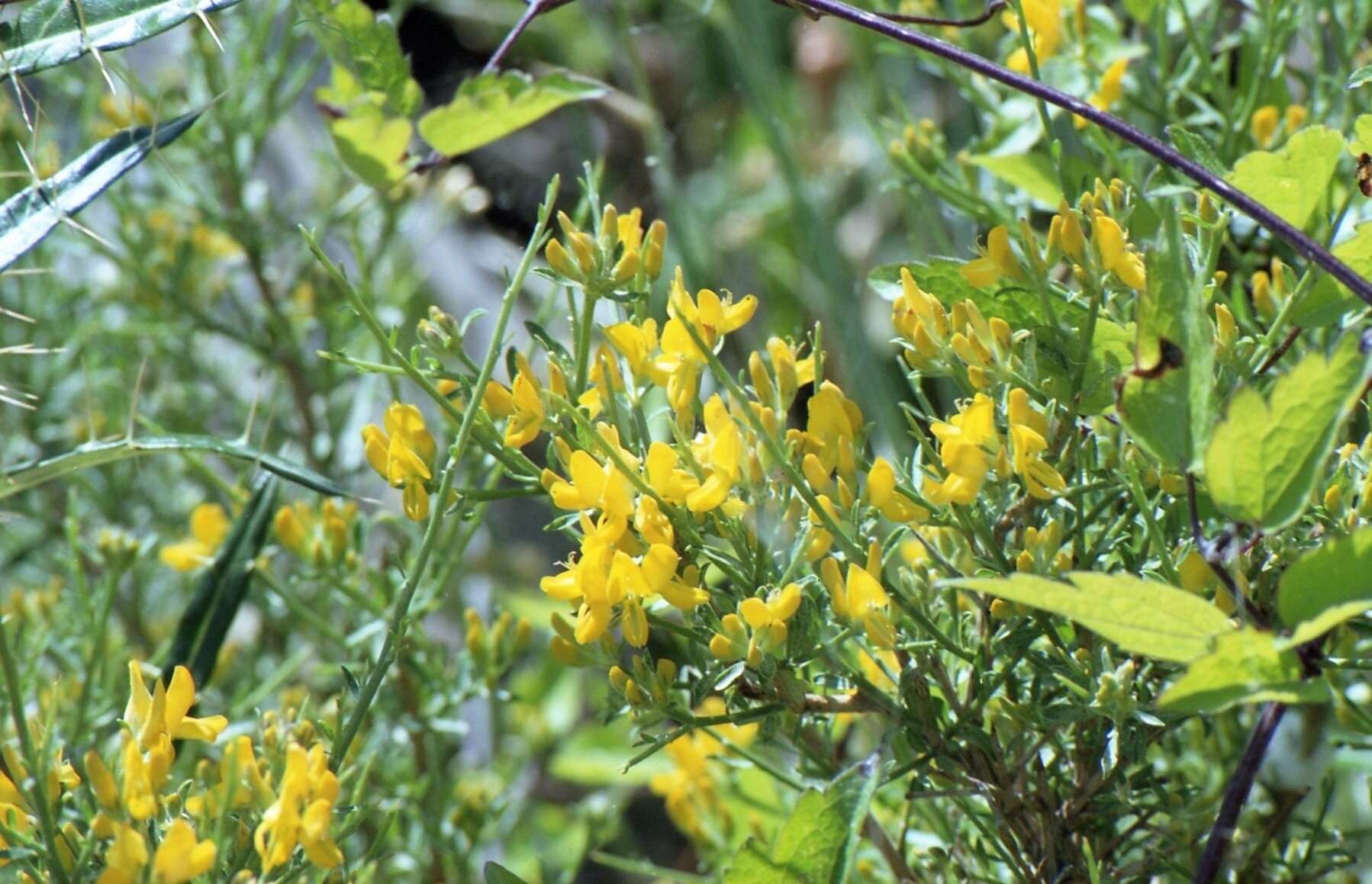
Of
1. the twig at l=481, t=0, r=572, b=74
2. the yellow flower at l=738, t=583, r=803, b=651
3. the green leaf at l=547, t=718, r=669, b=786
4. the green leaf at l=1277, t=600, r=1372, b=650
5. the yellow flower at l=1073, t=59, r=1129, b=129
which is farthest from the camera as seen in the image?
the green leaf at l=547, t=718, r=669, b=786

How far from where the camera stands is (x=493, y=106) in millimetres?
637

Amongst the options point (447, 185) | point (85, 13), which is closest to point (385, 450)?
point (85, 13)

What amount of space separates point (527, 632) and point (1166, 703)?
1.70 feet

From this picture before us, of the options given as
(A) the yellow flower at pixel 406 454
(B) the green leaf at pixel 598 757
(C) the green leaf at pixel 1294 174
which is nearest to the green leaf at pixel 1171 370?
(C) the green leaf at pixel 1294 174

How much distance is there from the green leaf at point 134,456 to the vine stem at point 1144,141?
0.88ft

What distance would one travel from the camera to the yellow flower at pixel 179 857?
414mm

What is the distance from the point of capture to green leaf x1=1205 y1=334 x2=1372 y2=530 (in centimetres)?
37

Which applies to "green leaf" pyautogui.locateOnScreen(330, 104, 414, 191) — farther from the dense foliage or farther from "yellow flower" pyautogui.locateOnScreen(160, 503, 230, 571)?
"yellow flower" pyautogui.locateOnScreen(160, 503, 230, 571)

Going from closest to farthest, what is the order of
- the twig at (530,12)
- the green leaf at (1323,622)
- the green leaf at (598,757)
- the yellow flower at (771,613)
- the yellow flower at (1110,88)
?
the green leaf at (1323,622) < the yellow flower at (771,613) < the twig at (530,12) < the yellow flower at (1110,88) < the green leaf at (598,757)

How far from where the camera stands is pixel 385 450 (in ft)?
1.68

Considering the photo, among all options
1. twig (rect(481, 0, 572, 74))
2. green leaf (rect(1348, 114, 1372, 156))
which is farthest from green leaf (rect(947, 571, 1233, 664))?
twig (rect(481, 0, 572, 74))

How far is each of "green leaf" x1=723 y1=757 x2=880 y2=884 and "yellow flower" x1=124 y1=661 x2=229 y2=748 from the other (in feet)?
0.66

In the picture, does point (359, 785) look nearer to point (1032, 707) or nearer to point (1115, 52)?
point (1032, 707)

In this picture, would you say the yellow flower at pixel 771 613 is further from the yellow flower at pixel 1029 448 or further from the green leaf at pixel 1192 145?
the green leaf at pixel 1192 145
